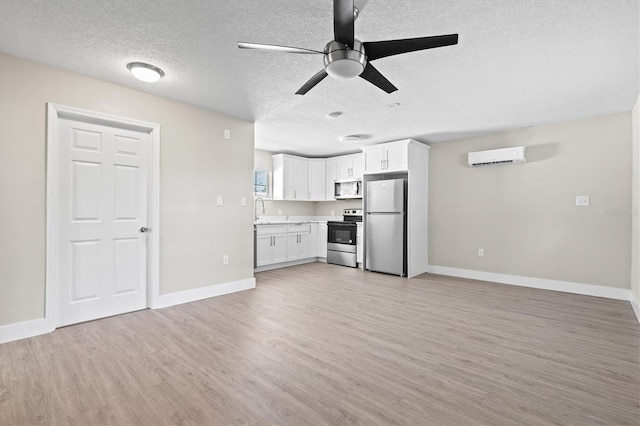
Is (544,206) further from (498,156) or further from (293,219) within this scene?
(293,219)

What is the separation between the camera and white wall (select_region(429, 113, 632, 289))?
4.02 m

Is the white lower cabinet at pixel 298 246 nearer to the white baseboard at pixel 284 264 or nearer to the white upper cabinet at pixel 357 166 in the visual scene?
the white baseboard at pixel 284 264

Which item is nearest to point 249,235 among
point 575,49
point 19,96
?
point 19,96

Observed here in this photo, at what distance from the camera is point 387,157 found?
5.52 meters

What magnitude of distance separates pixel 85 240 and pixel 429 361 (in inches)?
133

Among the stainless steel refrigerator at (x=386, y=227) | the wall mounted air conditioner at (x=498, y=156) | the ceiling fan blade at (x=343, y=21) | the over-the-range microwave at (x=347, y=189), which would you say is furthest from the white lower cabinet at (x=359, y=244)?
the ceiling fan blade at (x=343, y=21)

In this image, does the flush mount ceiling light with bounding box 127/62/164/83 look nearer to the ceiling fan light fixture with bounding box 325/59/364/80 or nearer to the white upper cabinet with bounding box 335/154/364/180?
the ceiling fan light fixture with bounding box 325/59/364/80

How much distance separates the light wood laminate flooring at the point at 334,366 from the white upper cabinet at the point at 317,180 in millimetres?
3669

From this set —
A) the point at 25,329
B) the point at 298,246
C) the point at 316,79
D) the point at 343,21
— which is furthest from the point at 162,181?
the point at 298,246

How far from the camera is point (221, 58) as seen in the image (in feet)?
8.75

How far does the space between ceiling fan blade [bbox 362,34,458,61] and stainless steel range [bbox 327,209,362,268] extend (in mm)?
4308

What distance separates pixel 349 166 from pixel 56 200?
5049 millimetres

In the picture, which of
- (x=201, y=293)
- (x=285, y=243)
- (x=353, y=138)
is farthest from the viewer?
(x=285, y=243)

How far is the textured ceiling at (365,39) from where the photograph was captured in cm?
203
